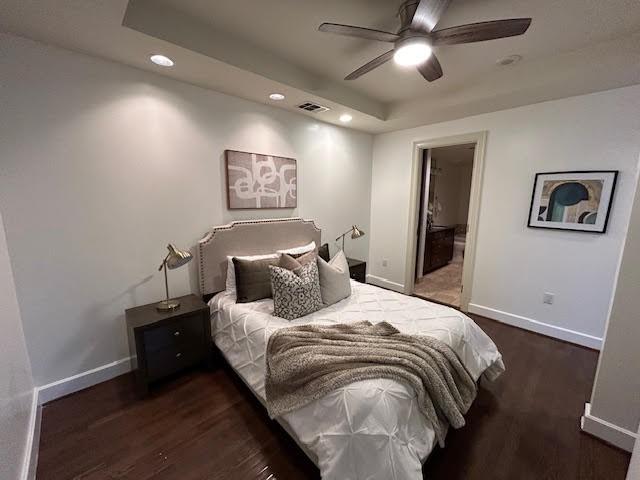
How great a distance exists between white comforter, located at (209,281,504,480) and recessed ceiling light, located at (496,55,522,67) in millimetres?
2077

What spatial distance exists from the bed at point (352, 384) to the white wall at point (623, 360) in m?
0.53

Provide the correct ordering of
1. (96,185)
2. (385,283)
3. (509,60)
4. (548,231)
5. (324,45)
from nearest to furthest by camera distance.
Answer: (96,185), (324,45), (509,60), (548,231), (385,283)

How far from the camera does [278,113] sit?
2.82m

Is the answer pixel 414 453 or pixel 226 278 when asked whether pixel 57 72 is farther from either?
pixel 414 453

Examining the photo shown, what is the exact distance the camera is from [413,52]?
5.29 feet

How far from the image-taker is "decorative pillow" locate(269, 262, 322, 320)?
6.45 ft

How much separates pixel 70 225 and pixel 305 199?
2.13 metres

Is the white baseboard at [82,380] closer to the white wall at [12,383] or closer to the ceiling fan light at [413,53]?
the white wall at [12,383]

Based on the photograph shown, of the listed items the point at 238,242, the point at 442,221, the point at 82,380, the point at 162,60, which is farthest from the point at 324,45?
the point at 442,221

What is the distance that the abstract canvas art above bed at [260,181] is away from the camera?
2539 millimetres

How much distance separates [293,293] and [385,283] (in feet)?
8.29

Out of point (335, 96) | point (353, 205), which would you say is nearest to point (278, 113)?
point (335, 96)

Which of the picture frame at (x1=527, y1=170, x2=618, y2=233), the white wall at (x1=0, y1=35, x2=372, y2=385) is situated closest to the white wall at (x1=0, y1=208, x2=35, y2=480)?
the white wall at (x1=0, y1=35, x2=372, y2=385)

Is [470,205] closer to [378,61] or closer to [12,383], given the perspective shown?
[378,61]
